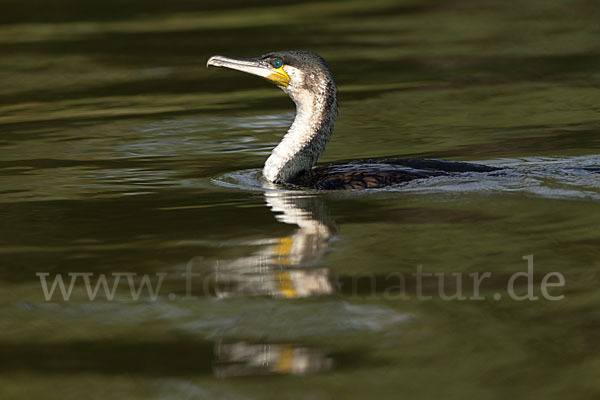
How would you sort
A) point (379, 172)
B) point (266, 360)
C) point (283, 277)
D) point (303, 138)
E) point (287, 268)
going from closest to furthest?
1. point (266, 360)
2. point (283, 277)
3. point (287, 268)
4. point (379, 172)
5. point (303, 138)

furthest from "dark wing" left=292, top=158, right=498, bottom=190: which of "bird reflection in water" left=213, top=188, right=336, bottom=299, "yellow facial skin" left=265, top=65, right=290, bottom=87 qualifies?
"yellow facial skin" left=265, top=65, right=290, bottom=87

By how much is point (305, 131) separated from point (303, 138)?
0.06 metres

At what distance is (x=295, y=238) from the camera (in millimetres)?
5477

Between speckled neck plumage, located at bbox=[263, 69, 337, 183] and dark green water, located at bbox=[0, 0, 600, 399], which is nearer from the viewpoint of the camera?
dark green water, located at bbox=[0, 0, 600, 399]

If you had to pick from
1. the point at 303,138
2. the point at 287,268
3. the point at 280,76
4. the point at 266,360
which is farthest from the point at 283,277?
the point at 280,76

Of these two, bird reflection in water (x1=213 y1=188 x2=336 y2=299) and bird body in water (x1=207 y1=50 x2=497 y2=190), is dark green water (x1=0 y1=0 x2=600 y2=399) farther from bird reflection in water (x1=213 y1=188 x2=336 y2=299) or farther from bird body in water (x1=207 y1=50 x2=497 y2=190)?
bird body in water (x1=207 y1=50 x2=497 y2=190)

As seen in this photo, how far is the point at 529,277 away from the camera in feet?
15.0

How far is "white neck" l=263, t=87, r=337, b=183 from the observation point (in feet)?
23.6

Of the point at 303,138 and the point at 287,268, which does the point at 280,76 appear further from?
the point at 287,268

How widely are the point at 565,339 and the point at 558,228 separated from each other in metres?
1.65

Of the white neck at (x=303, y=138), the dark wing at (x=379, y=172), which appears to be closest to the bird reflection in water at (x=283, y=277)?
the dark wing at (x=379, y=172)

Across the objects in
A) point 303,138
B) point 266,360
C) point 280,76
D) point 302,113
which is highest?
point 280,76

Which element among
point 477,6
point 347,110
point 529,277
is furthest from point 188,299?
point 477,6

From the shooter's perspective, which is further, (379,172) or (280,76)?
(280,76)
